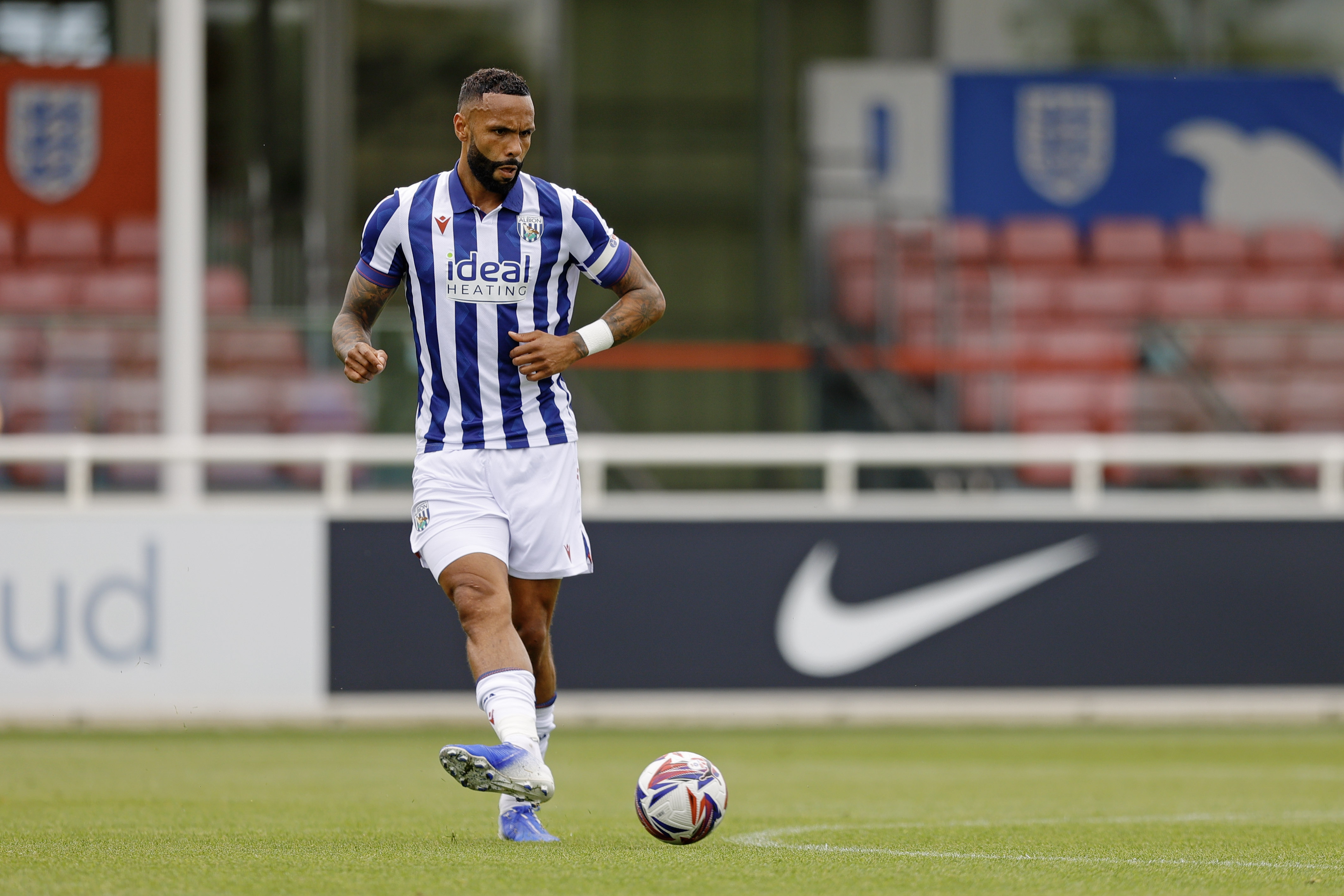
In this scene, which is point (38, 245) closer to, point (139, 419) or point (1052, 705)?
point (139, 419)

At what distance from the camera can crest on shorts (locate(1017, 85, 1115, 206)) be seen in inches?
639

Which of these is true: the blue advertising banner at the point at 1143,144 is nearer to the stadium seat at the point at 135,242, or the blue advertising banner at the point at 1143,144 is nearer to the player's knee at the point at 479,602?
the stadium seat at the point at 135,242

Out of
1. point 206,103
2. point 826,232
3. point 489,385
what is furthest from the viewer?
point 206,103

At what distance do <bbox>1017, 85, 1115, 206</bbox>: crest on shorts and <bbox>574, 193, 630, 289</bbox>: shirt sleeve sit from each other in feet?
37.8

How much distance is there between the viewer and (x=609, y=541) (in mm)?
10109

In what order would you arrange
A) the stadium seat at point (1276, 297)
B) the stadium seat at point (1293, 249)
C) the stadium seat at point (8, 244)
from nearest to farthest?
1. the stadium seat at point (8, 244)
2. the stadium seat at point (1276, 297)
3. the stadium seat at point (1293, 249)

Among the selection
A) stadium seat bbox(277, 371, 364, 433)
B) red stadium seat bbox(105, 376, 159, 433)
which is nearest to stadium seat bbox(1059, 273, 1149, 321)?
stadium seat bbox(277, 371, 364, 433)

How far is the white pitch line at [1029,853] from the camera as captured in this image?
492cm

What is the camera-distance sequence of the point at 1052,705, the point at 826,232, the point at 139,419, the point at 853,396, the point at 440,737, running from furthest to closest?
the point at 826,232, the point at 853,396, the point at 139,419, the point at 1052,705, the point at 440,737

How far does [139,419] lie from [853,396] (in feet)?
16.0

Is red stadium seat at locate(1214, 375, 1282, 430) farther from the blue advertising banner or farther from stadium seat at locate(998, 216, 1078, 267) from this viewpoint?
the blue advertising banner

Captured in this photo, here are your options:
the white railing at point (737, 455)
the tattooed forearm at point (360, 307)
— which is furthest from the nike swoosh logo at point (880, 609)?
the tattooed forearm at point (360, 307)

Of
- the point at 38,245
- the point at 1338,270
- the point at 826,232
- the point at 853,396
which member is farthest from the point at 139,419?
the point at 1338,270

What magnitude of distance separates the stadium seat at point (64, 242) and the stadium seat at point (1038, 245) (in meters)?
6.97
